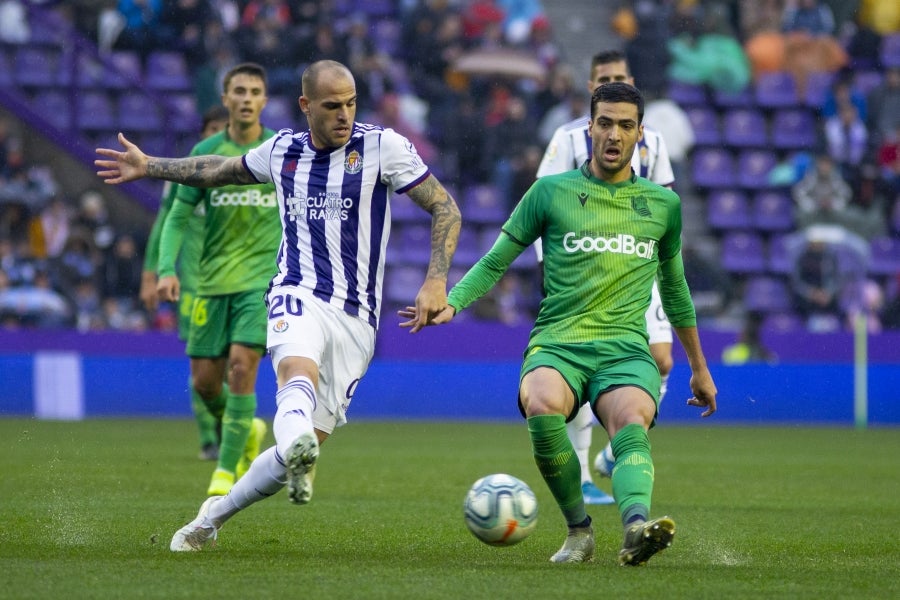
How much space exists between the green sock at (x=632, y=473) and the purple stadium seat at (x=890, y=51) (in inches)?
687

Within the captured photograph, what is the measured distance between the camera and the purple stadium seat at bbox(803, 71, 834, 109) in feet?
70.8

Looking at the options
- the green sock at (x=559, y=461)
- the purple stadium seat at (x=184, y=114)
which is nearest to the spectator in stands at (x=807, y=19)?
the purple stadium seat at (x=184, y=114)

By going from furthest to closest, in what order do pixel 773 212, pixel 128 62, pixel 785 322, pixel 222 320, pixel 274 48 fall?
pixel 773 212
pixel 128 62
pixel 274 48
pixel 785 322
pixel 222 320

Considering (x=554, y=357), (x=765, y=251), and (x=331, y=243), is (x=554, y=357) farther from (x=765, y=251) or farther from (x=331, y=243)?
(x=765, y=251)

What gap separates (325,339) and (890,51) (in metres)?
17.8

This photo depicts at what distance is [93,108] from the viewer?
1900cm

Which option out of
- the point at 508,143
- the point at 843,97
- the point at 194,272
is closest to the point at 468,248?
the point at 508,143

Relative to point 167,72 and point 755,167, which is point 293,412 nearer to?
point 167,72

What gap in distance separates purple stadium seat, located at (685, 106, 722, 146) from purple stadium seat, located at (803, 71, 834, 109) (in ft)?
4.61

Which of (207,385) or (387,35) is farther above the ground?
(387,35)

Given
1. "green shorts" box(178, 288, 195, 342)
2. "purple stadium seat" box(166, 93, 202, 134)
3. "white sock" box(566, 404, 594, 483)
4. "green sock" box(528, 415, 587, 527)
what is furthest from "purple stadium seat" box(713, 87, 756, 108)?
"green sock" box(528, 415, 587, 527)

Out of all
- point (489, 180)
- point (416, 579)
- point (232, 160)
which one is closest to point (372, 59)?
point (489, 180)

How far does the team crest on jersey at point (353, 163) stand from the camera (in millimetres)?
6273

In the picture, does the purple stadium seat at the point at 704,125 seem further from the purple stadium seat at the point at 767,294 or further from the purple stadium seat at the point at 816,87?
the purple stadium seat at the point at 767,294
